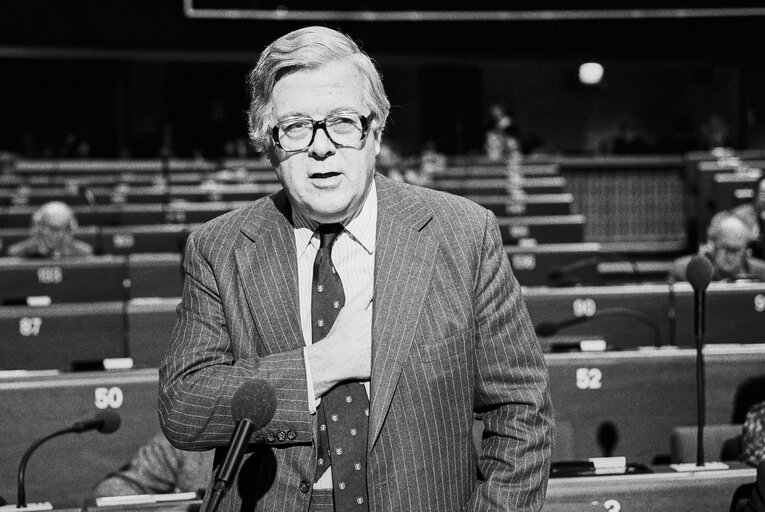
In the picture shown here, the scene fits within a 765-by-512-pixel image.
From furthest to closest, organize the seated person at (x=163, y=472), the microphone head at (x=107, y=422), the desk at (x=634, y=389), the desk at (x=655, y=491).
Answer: the desk at (x=634, y=389)
the seated person at (x=163, y=472)
the microphone head at (x=107, y=422)
the desk at (x=655, y=491)

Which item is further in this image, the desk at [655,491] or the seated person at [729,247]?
the seated person at [729,247]

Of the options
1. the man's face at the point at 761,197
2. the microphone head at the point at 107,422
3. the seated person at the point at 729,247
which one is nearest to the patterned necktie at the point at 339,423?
the microphone head at the point at 107,422

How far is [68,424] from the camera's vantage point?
10.3 feet

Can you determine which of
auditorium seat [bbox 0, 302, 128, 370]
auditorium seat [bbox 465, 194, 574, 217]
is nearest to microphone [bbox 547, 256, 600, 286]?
auditorium seat [bbox 465, 194, 574, 217]

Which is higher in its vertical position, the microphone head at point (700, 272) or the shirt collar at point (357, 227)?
the shirt collar at point (357, 227)

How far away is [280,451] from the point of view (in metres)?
1.47

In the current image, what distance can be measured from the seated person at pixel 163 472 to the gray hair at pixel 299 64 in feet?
5.52

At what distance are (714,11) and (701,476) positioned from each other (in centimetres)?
1101

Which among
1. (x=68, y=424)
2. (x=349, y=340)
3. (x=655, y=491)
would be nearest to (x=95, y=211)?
(x=68, y=424)

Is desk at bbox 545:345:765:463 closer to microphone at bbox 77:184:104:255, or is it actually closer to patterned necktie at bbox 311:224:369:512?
patterned necktie at bbox 311:224:369:512

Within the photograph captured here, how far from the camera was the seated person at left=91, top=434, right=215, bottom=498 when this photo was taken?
2.96m

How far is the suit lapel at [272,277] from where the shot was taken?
1511 mm

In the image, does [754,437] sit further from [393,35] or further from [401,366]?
[393,35]

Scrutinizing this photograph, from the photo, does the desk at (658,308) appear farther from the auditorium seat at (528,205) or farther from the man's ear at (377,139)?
the auditorium seat at (528,205)
